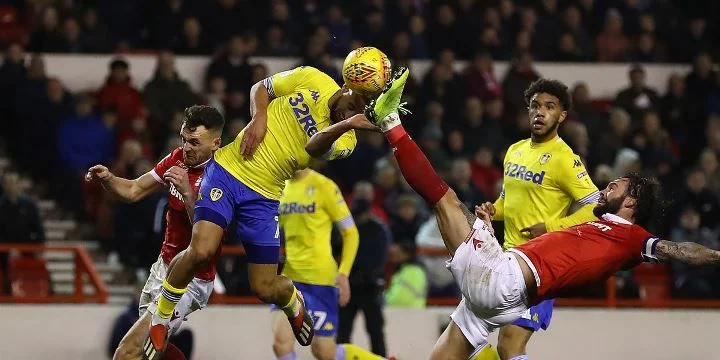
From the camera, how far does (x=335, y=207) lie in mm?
12648

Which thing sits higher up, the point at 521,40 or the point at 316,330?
the point at 521,40

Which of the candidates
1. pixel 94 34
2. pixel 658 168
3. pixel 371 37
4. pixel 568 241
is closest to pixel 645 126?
pixel 658 168

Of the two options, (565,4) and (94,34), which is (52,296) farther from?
(565,4)

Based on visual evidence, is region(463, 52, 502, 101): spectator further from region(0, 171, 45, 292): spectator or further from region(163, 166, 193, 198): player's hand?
region(163, 166, 193, 198): player's hand

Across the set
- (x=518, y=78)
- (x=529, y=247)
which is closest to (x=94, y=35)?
(x=518, y=78)

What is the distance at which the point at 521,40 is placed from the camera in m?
19.3

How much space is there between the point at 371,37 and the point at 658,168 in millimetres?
4087

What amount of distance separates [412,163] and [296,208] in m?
4.01

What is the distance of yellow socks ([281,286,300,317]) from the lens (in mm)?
10219

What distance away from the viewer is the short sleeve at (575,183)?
1005cm

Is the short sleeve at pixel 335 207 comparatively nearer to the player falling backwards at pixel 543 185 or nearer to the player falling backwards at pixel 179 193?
the player falling backwards at pixel 179 193

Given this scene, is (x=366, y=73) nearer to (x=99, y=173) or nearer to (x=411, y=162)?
(x=411, y=162)

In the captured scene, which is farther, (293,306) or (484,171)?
(484,171)

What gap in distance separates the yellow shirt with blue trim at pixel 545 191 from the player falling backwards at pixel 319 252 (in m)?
2.63
